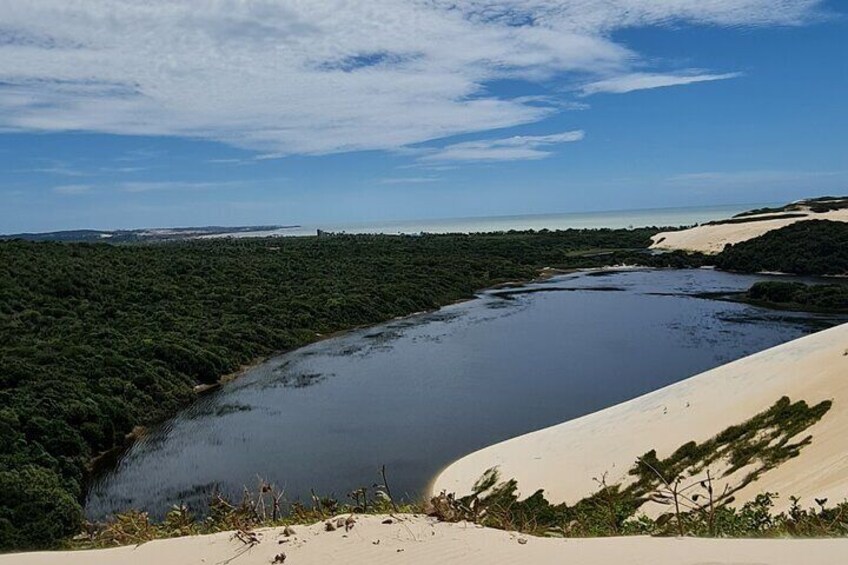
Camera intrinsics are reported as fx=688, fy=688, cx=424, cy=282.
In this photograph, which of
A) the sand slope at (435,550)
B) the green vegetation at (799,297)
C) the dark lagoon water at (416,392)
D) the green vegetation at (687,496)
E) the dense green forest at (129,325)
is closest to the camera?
the sand slope at (435,550)

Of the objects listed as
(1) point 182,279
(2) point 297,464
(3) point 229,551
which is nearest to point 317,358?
(2) point 297,464

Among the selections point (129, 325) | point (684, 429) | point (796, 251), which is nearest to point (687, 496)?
point (684, 429)

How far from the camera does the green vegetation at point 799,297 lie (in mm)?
39281

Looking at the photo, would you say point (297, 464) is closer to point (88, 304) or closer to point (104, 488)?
point (104, 488)

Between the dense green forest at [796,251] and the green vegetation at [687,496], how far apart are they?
49.5 m

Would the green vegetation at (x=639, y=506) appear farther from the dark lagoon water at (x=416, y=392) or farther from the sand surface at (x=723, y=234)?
the sand surface at (x=723, y=234)

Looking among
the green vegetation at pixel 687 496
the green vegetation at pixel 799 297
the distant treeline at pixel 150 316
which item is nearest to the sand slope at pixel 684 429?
the green vegetation at pixel 687 496

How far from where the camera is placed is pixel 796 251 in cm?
5981

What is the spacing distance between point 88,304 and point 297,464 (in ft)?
67.3

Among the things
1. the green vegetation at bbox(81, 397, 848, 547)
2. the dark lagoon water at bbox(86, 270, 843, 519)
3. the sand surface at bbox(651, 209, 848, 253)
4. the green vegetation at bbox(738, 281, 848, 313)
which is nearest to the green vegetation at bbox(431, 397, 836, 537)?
the green vegetation at bbox(81, 397, 848, 547)

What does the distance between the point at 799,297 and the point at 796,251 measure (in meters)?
20.5

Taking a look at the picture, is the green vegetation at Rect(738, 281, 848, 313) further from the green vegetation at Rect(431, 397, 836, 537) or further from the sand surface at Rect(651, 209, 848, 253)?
the green vegetation at Rect(431, 397, 836, 537)

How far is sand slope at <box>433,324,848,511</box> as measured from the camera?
11586mm

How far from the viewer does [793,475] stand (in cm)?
1031
